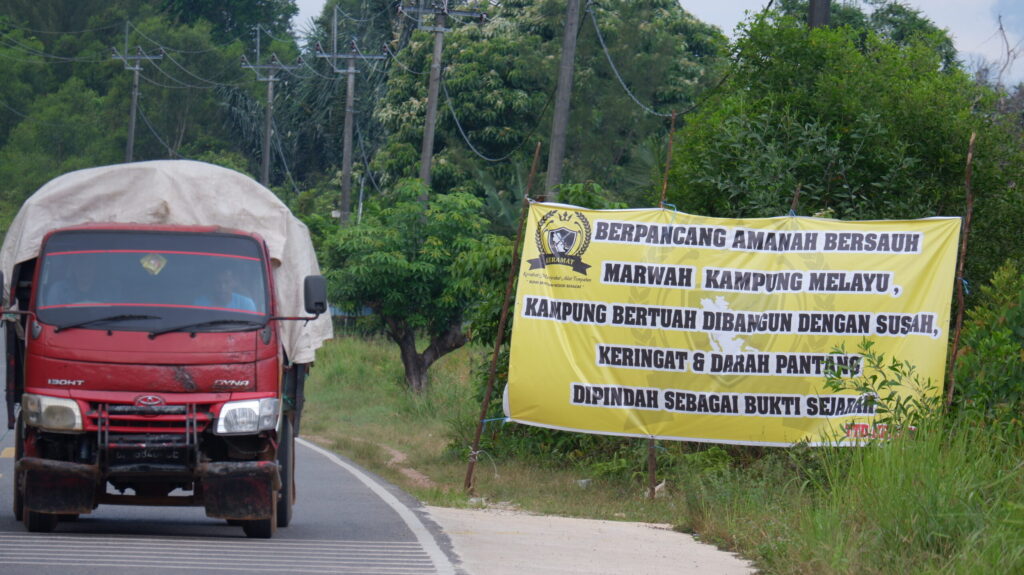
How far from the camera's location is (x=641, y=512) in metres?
12.5

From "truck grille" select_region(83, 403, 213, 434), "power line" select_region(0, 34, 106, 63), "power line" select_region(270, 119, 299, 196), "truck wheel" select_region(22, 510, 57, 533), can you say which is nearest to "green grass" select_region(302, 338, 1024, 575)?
"truck grille" select_region(83, 403, 213, 434)

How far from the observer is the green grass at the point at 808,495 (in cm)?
810

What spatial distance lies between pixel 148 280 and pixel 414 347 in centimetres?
1819

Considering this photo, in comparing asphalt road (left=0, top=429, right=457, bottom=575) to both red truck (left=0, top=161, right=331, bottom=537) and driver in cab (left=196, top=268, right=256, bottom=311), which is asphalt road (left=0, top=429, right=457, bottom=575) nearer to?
red truck (left=0, top=161, right=331, bottom=537)

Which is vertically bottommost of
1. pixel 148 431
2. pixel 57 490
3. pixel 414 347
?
pixel 414 347

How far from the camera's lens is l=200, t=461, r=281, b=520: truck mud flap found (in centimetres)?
909

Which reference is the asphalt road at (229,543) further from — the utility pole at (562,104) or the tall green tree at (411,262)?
the tall green tree at (411,262)

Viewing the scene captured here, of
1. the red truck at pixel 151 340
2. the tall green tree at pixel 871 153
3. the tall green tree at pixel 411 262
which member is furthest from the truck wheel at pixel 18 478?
the tall green tree at pixel 411 262

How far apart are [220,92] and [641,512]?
61.9 m

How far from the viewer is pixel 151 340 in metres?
9.05

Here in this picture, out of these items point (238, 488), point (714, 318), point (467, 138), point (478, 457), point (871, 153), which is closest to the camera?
point (238, 488)

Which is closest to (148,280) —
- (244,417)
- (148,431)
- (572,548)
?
(148,431)

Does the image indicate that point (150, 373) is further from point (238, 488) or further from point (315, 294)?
point (315, 294)

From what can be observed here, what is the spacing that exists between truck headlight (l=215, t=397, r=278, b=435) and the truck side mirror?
817 millimetres
